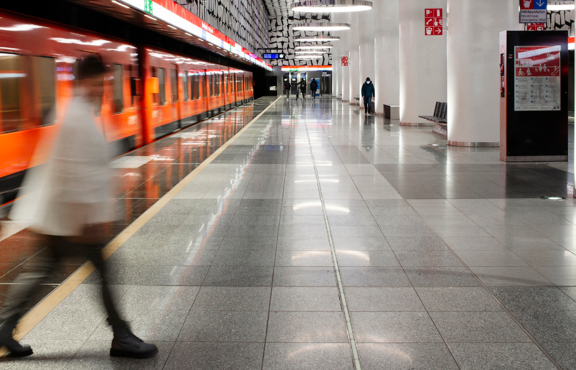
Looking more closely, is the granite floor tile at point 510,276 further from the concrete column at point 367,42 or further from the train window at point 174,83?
the concrete column at point 367,42

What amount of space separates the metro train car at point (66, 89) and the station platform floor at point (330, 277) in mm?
1273

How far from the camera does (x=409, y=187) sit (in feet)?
29.0

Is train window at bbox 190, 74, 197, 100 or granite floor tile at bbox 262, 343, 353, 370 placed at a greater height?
train window at bbox 190, 74, 197, 100

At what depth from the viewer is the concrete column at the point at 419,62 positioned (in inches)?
771

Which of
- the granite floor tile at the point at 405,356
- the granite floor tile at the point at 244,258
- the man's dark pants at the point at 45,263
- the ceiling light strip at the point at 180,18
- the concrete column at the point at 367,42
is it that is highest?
the concrete column at the point at 367,42

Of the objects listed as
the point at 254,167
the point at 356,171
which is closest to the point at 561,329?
the point at 356,171

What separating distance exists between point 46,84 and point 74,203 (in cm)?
706

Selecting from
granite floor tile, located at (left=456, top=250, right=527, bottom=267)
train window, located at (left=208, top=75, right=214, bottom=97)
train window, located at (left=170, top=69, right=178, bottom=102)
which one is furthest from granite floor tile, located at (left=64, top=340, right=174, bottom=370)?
train window, located at (left=208, top=75, right=214, bottom=97)

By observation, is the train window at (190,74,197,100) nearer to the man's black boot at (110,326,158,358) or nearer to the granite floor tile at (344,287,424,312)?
the granite floor tile at (344,287,424,312)

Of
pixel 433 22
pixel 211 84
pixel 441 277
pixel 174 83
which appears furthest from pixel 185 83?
pixel 441 277

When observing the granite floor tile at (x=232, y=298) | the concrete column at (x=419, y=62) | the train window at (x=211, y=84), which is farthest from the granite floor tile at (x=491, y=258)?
the train window at (x=211, y=84)

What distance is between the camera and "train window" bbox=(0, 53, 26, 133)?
812cm

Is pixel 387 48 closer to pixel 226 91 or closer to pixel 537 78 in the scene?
pixel 226 91

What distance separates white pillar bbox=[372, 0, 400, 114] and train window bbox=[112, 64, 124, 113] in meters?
14.9
